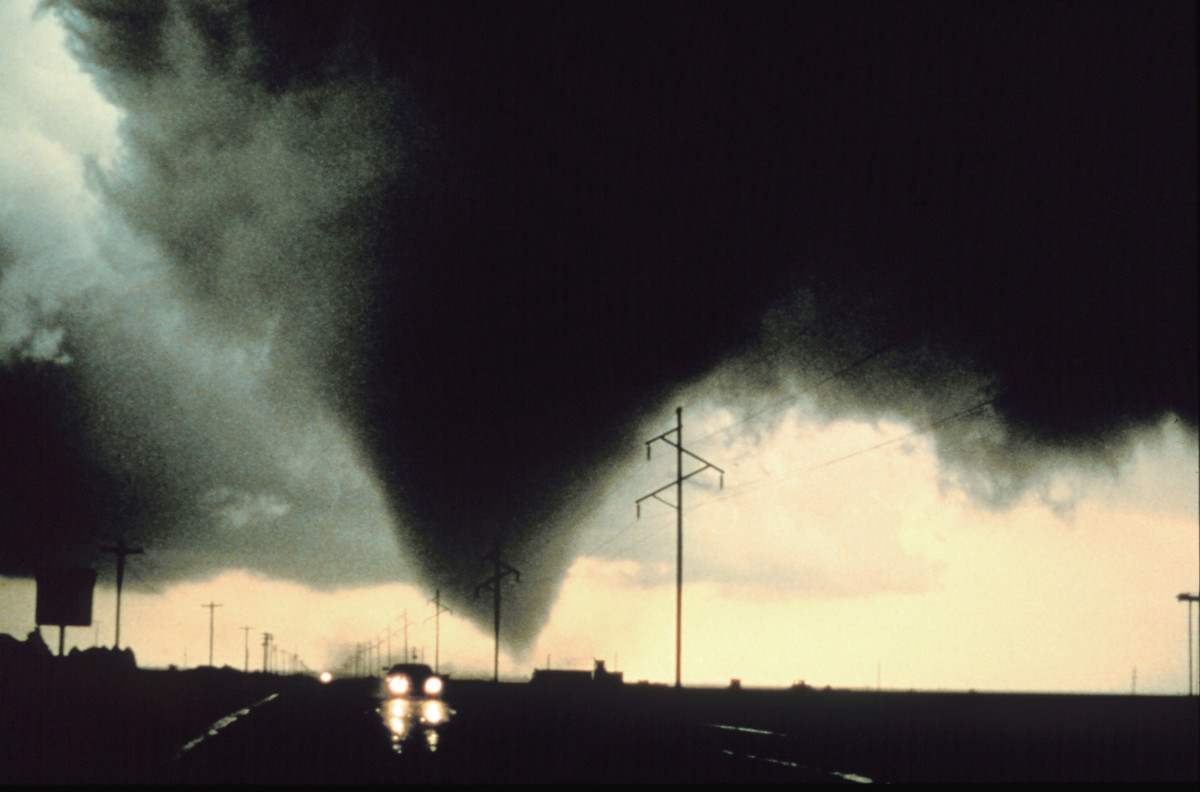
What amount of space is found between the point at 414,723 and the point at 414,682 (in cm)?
3268

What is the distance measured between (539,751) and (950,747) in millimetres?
9487

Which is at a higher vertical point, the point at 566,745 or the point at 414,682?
the point at 566,745

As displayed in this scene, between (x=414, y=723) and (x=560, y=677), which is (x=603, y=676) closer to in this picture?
(x=560, y=677)

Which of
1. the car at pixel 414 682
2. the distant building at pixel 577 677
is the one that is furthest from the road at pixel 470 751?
the distant building at pixel 577 677

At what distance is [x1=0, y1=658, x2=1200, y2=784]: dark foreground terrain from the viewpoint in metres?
20.7

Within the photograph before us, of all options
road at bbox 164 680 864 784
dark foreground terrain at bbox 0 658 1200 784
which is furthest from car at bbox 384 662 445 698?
road at bbox 164 680 864 784

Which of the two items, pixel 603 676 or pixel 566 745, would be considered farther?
pixel 603 676

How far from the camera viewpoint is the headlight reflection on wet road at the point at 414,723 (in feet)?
91.7

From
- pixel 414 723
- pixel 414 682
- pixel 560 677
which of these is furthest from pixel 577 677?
pixel 414 723

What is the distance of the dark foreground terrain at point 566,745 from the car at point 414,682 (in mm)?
10106

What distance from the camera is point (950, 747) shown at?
94.8 ft

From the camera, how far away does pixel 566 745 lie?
93.9 feet

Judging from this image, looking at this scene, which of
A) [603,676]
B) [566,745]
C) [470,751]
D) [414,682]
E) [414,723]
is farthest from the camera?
[603,676]

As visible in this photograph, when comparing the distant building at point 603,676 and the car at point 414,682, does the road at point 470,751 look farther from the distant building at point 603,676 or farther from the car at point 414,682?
the distant building at point 603,676
